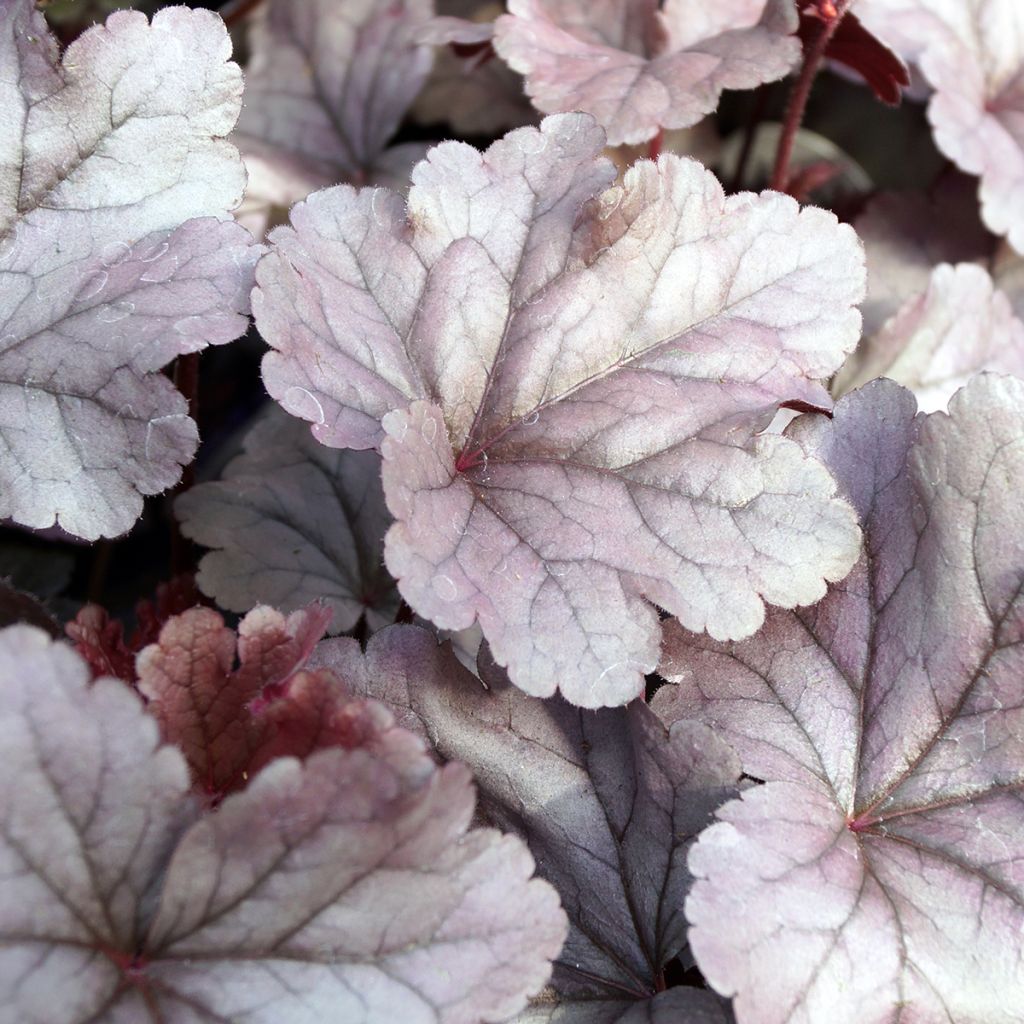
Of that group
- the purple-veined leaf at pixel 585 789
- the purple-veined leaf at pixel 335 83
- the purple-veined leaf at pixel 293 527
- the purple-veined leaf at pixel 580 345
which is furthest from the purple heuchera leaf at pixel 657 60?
the purple-veined leaf at pixel 585 789

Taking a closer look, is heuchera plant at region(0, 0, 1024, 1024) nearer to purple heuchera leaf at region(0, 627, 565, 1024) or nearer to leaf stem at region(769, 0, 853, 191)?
purple heuchera leaf at region(0, 627, 565, 1024)

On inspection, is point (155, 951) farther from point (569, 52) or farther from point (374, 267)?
point (569, 52)

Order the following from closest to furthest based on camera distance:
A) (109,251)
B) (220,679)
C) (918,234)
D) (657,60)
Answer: (220,679) < (109,251) < (657,60) < (918,234)

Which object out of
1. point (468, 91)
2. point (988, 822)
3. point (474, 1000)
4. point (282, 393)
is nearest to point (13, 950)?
point (474, 1000)

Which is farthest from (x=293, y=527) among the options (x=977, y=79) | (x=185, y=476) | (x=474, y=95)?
(x=977, y=79)

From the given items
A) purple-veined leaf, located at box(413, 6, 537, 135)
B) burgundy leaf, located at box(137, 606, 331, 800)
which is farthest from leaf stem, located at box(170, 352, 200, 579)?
purple-veined leaf, located at box(413, 6, 537, 135)

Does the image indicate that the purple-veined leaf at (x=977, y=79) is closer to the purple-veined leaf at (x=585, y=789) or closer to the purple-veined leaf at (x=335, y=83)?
the purple-veined leaf at (x=335, y=83)

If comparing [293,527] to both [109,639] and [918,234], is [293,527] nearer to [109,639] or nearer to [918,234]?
[109,639]
